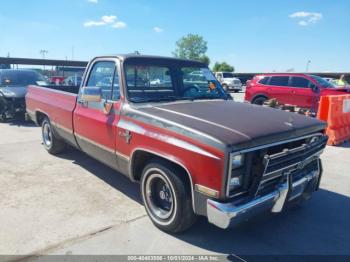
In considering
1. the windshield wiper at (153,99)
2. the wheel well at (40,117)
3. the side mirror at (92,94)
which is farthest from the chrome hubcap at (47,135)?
the windshield wiper at (153,99)

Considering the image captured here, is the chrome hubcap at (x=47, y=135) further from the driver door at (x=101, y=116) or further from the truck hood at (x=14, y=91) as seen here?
the truck hood at (x=14, y=91)

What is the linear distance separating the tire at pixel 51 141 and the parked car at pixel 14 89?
13.4 feet

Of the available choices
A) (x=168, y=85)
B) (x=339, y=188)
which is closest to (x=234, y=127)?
(x=168, y=85)

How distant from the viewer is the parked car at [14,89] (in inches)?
387

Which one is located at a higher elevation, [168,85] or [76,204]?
[168,85]

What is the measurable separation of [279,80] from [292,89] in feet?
2.54

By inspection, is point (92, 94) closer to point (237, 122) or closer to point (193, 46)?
point (237, 122)

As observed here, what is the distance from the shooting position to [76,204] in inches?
162

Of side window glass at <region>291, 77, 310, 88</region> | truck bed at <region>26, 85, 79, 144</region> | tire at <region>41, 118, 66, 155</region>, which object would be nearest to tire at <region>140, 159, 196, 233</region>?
truck bed at <region>26, 85, 79, 144</region>

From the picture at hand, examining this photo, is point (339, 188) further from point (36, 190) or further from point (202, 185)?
point (36, 190)

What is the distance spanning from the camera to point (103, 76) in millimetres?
4375

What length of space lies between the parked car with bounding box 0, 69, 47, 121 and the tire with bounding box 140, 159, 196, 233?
25.8 feet

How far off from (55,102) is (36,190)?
1.74 meters

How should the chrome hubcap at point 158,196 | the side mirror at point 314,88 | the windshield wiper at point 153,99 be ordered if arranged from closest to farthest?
the chrome hubcap at point 158,196 < the windshield wiper at point 153,99 < the side mirror at point 314,88
